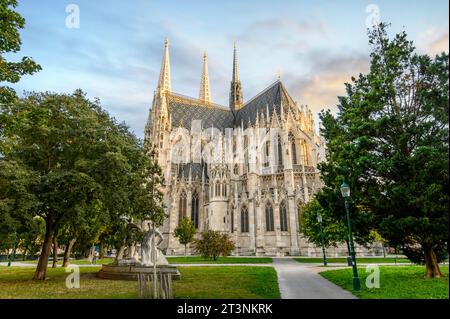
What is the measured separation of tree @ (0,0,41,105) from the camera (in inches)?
440

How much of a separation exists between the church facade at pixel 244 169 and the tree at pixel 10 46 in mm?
38009

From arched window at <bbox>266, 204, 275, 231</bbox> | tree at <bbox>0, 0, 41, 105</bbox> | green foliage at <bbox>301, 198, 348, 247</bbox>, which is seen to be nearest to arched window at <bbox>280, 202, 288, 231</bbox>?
arched window at <bbox>266, 204, 275, 231</bbox>

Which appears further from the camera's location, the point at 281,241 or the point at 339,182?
the point at 281,241

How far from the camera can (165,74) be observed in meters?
81.1

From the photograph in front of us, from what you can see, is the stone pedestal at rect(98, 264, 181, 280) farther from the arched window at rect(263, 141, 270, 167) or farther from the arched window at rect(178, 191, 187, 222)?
the arched window at rect(178, 191, 187, 222)

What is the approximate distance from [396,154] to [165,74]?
7623 cm

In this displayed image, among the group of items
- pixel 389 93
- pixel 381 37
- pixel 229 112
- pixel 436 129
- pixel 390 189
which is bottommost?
pixel 390 189

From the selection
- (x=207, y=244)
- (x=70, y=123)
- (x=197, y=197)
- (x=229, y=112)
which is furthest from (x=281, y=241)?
(x=229, y=112)

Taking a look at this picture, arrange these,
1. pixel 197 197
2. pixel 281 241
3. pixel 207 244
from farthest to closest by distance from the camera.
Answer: pixel 197 197 < pixel 281 241 < pixel 207 244

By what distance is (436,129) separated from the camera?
41.1 feet

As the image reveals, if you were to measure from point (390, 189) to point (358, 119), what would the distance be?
11.7 feet

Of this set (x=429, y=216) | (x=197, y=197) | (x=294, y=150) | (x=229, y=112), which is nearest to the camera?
(x=429, y=216)

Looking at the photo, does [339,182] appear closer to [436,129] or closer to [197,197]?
[436,129]

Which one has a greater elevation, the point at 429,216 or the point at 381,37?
the point at 381,37
